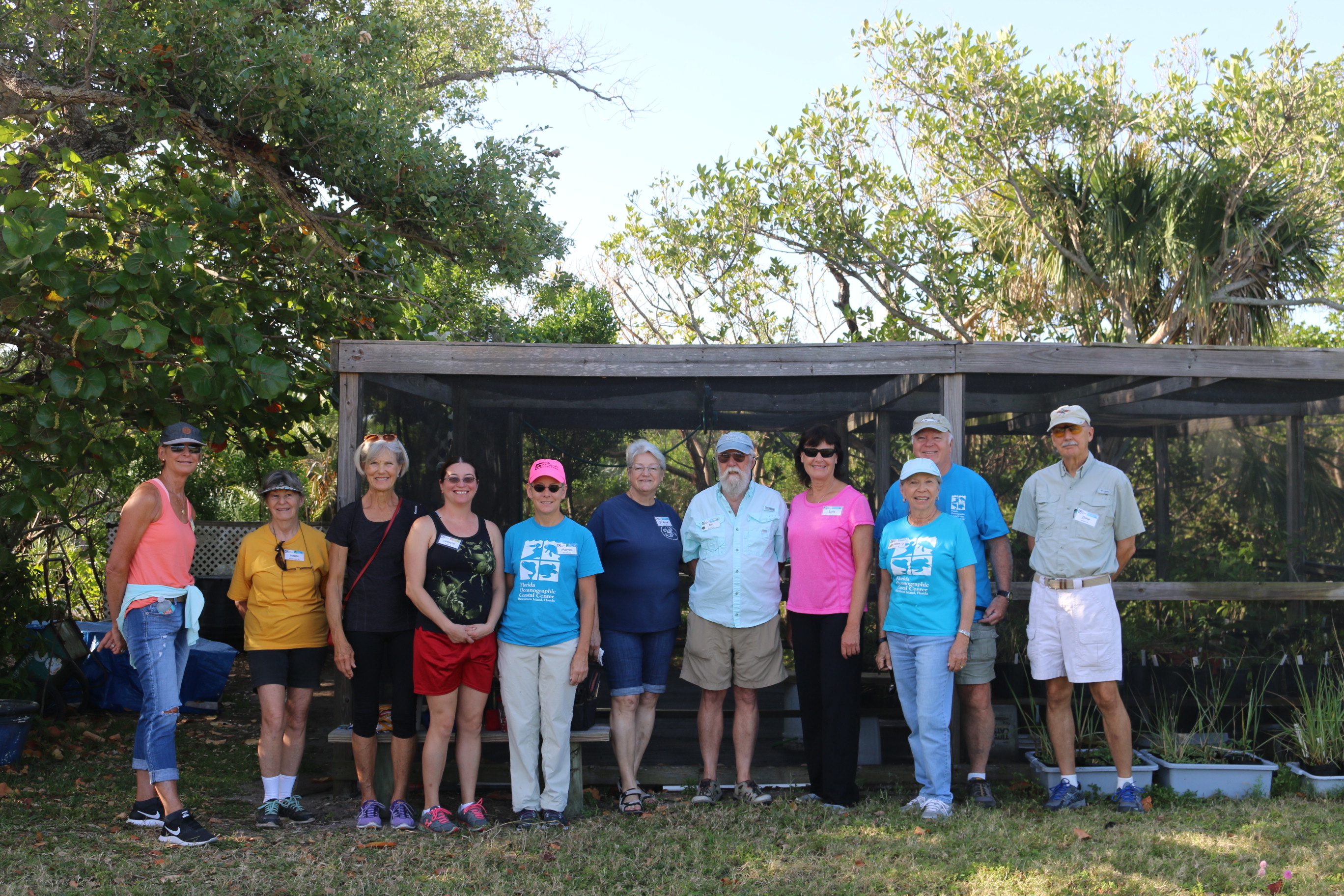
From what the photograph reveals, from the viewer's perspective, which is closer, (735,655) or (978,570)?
(735,655)

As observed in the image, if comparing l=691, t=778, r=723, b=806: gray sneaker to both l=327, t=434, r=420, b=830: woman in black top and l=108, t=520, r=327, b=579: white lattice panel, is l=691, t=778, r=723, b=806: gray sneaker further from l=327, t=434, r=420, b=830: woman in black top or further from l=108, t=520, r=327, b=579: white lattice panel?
l=108, t=520, r=327, b=579: white lattice panel

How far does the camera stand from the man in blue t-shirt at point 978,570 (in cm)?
443

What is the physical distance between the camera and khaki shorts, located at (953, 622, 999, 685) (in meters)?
4.42

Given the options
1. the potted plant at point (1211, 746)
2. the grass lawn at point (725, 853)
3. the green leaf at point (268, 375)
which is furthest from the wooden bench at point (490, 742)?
the potted plant at point (1211, 746)

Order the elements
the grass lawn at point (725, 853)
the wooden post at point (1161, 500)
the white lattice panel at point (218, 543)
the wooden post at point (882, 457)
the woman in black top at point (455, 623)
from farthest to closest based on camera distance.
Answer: the white lattice panel at point (218, 543) < the wooden post at point (882, 457) < the wooden post at point (1161, 500) < the woman in black top at point (455, 623) < the grass lawn at point (725, 853)

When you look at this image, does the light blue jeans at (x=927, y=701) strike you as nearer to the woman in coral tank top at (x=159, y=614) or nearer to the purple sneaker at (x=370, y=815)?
the purple sneaker at (x=370, y=815)

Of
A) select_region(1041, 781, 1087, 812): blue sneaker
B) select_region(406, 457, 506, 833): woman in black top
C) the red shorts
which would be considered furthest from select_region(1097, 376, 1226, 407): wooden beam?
the red shorts

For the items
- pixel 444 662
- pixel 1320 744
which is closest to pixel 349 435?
pixel 444 662

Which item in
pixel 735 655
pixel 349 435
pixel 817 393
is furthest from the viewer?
pixel 817 393

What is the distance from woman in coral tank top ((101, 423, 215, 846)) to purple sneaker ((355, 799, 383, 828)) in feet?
1.88

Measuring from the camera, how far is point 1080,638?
4.25 metres

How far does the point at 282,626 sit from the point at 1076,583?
344 centimetres

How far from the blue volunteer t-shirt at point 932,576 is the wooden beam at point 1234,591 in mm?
1046

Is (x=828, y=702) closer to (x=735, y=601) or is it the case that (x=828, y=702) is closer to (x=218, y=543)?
(x=735, y=601)
